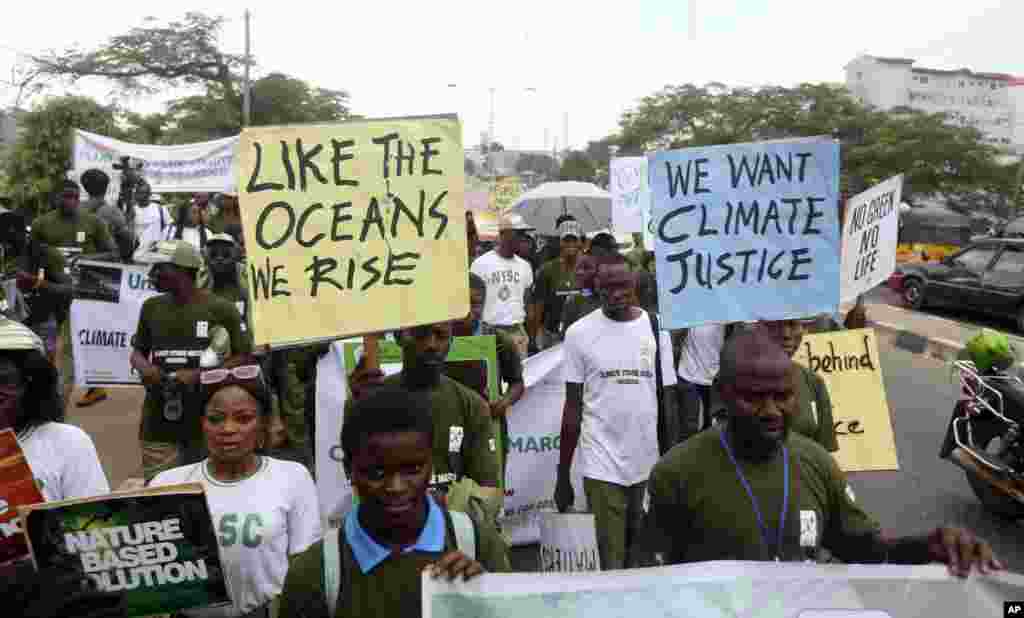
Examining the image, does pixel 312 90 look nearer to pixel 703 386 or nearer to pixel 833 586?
pixel 703 386

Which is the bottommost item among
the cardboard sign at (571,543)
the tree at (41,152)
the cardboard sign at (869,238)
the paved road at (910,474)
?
the paved road at (910,474)

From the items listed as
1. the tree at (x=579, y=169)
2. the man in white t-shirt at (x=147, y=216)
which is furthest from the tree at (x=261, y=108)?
the man in white t-shirt at (x=147, y=216)

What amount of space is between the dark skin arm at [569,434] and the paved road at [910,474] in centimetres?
90

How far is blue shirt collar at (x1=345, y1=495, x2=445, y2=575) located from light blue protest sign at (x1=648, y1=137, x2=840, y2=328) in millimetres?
1808

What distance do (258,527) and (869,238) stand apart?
377 cm

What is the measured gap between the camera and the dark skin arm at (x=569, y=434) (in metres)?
4.04

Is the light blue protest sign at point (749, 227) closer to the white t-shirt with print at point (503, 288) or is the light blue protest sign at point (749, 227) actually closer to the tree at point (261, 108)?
the white t-shirt with print at point (503, 288)

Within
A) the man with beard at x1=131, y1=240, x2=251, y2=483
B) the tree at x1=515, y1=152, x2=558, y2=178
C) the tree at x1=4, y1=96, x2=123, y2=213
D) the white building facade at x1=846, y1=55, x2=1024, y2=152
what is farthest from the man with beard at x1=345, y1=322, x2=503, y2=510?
the white building facade at x1=846, y1=55, x2=1024, y2=152

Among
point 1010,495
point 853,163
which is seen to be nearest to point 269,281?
point 1010,495

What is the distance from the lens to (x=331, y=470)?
4.37 meters

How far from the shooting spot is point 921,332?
44.7 feet

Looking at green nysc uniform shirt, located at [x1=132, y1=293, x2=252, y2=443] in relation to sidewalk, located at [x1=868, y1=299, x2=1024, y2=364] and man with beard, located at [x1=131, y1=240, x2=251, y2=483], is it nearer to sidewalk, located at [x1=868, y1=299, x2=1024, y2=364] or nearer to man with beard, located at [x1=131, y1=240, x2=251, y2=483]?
man with beard, located at [x1=131, y1=240, x2=251, y2=483]

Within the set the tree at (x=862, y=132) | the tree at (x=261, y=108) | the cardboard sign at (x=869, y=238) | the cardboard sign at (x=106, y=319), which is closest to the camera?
the cardboard sign at (x=869, y=238)

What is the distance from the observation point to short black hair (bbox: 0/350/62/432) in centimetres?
267
